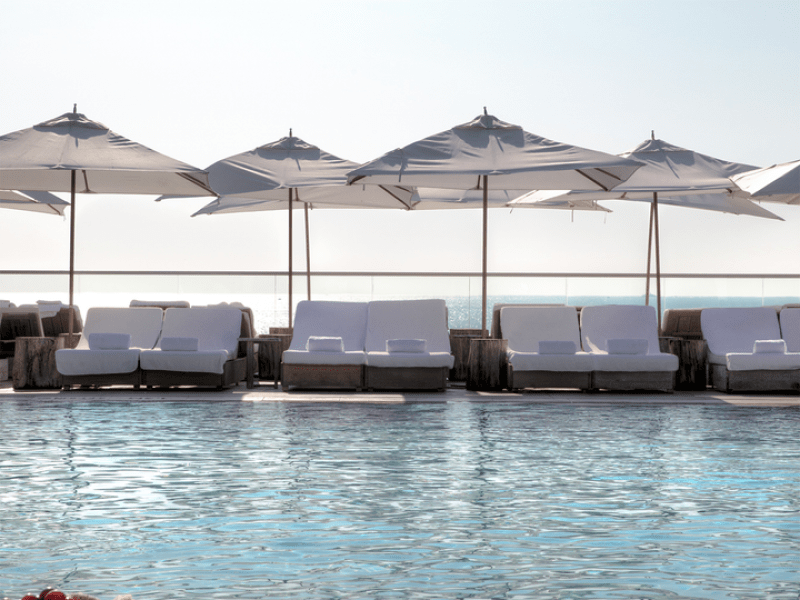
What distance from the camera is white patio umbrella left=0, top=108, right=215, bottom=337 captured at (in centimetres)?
761

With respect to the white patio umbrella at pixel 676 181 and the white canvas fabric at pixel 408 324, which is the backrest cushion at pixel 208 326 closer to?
the white canvas fabric at pixel 408 324

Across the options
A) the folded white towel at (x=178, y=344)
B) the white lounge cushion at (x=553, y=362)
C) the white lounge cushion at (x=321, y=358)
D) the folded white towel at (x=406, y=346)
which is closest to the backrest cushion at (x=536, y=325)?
the white lounge cushion at (x=553, y=362)

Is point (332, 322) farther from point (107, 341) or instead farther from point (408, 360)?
point (107, 341)

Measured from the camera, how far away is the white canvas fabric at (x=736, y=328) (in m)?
8.34

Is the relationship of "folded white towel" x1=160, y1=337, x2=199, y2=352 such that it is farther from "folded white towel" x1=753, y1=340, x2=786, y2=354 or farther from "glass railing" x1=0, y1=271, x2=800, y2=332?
"folded white towel" x1=753, y1=340, x2=786, y2=354

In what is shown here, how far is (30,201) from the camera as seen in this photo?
11.4 meters

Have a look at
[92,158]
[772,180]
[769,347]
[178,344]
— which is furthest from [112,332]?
[772,180]

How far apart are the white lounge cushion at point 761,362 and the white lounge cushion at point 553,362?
130 cm

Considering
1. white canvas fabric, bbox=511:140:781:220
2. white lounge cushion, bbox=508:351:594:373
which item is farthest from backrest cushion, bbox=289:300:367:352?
white canvas fabric, bbox=511:140:781:220

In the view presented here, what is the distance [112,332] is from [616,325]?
4.84m

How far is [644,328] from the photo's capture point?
855 centimetres

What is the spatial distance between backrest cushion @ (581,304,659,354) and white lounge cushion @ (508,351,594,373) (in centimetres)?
65

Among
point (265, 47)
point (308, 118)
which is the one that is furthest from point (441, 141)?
point (308, 118)

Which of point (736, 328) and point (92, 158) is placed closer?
point (92, 158)
